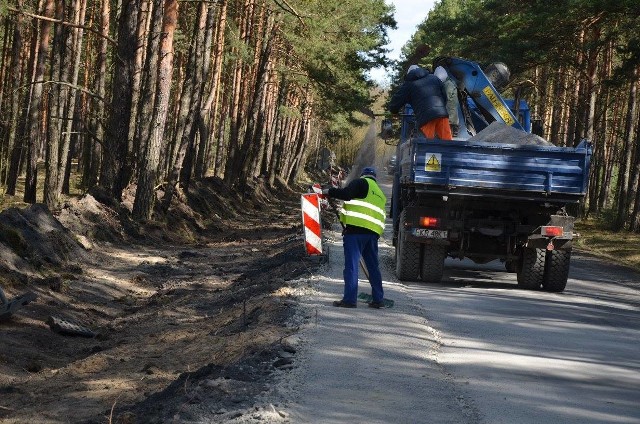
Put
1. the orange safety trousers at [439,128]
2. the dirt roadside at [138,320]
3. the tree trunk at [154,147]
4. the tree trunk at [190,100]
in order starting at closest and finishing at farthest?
the dirt roadside at [138,320] → the orange safety trousers at [439,128] → the tree trunk at [154,147] → the tree trunk at [190,100]

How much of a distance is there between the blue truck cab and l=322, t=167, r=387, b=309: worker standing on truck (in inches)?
126

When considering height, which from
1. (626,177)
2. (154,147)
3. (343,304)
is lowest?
(343,304)

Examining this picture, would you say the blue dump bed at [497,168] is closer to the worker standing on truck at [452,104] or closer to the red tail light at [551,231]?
the red tail light at [551,231]

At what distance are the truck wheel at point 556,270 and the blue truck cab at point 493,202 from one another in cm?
2

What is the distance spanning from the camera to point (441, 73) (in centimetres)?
1900

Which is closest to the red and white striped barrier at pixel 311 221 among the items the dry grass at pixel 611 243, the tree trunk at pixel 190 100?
the dry grass at pixel 611 243

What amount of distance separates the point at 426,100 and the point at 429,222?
2624 mm

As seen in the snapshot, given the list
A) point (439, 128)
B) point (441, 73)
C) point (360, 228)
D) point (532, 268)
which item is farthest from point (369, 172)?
point (441, 73)

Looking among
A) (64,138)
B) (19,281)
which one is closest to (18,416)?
(19,281)

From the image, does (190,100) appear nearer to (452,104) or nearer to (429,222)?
(452,104)

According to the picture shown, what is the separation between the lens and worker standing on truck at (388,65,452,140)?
18.0 m

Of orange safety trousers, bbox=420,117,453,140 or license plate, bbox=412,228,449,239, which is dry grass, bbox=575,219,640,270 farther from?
license plate, bbox=412,228,449,239

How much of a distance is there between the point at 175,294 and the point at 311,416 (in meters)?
9.90

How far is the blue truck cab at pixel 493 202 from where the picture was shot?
16188mm
